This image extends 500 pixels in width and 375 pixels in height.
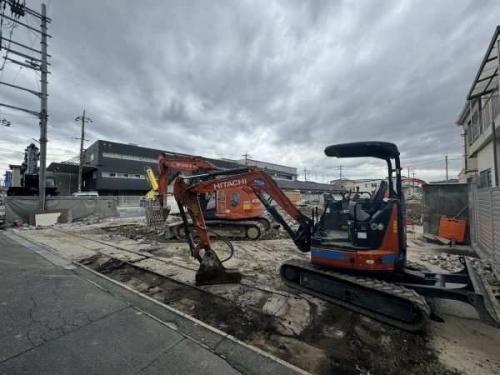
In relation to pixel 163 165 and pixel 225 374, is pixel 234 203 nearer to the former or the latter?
pixel 163 165

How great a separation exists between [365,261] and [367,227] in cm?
54

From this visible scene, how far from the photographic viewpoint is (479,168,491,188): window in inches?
512

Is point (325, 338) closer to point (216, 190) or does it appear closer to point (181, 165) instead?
point (216, 190)

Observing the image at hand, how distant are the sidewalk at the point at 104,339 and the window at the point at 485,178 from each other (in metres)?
16.8

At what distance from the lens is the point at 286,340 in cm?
299

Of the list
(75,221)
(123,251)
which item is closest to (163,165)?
(123,251)

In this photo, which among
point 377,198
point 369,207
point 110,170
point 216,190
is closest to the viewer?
point 369,207

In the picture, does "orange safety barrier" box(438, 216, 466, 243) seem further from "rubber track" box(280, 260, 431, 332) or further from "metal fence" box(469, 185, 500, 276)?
"rubber track" box(280, 260, 431, 332)

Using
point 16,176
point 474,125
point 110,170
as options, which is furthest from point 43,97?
point 474,125

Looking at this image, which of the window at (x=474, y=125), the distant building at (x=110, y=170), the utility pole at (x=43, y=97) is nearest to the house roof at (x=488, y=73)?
the window at (x=474, y=125)

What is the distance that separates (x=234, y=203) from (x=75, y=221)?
43.7ft

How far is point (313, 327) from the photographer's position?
10.9 ft

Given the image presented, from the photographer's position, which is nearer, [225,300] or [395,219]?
[395,219]

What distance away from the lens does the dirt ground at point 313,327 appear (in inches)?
103
